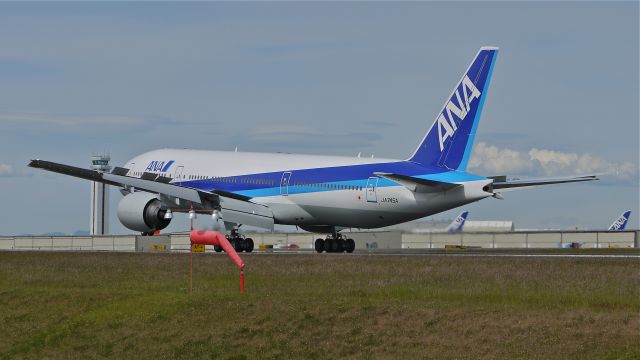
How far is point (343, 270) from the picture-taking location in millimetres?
42250

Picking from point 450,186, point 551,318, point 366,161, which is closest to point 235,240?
point 366,161

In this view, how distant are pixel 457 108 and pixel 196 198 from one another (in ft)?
47.8

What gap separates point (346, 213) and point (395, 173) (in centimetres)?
378

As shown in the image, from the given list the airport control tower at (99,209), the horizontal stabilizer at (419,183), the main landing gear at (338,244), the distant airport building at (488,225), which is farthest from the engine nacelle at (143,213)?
the distant airport building at (488,225)

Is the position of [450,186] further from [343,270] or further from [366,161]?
[343,270]

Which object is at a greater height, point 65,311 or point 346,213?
point 346,213

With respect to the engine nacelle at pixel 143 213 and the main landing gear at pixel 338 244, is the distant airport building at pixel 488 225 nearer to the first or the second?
the main landing gear at pixel 338 244

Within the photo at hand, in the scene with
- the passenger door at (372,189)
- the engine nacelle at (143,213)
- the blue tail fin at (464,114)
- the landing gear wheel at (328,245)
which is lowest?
the landing gear wheel at (328,245)

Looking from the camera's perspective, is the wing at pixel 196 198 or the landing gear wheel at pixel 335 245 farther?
the landing gear wheel at pixel 335 245

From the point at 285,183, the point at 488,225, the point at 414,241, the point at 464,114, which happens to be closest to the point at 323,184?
the point at 285,183

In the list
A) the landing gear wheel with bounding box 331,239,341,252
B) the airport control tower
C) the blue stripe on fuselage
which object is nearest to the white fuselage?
the blue stripe on fuselage

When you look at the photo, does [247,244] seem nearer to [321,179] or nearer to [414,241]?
[321,179]

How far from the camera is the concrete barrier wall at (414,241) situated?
78.8 meters

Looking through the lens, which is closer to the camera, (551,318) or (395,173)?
(551,318)
